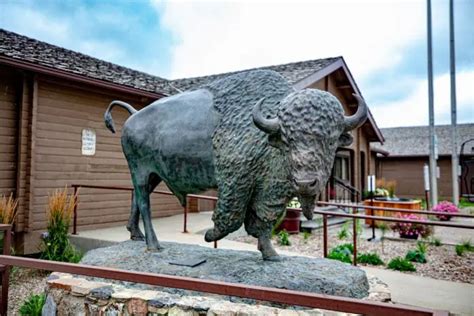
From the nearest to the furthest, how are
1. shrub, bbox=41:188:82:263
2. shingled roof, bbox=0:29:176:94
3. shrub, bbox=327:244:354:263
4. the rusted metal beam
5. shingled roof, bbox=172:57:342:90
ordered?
the rusted metal beam → shrub, bbox=327:244:354:263 → shrub, bbox=41:188:82:263 → shingled roof, bbox=0:29:176:94 → shingled roof, bbox=172:57:342:90

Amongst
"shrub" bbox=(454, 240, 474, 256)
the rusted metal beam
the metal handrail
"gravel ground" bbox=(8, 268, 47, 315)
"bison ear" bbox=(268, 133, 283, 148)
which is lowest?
"gravel ground" bbox=(8, 268, 47, 315)

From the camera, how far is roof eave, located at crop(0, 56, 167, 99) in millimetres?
5609

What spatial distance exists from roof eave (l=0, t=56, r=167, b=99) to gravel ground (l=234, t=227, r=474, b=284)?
12.1ft

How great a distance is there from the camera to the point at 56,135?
257 inches

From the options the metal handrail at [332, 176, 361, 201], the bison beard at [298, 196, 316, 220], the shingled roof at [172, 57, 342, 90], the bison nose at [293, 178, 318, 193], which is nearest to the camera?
the bison nose at [293, 178, 318, 193]

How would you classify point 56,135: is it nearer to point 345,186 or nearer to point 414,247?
point 414,247

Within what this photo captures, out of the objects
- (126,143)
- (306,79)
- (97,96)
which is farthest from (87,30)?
(126,143)

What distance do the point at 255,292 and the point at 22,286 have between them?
183 inches

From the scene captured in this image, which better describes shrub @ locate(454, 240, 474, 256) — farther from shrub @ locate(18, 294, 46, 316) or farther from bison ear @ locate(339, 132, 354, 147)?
shrub @ locate(18, 294, 46, 316)

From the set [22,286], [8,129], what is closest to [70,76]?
[8,129]

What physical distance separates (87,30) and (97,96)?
17.7 ft

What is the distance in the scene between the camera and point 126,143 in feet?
10.5

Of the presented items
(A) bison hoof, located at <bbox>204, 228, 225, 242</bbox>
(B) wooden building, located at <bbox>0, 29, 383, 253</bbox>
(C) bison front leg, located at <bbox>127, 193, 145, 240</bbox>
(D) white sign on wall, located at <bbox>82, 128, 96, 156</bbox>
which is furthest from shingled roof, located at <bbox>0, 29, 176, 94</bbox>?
(A) bison hoof, located at <bbox>204, 228, 225, 242</bbox>

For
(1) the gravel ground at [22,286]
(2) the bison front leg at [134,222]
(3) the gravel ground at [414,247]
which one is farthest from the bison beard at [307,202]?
(3) the gravel ground at [414,247]
